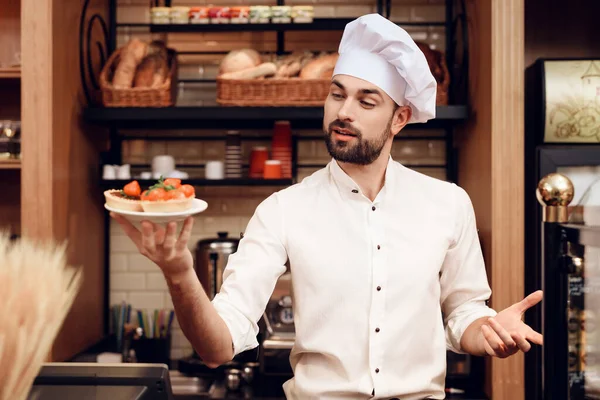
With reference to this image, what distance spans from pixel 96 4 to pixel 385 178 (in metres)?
1.85

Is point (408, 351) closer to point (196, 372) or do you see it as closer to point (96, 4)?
point (196, 372)

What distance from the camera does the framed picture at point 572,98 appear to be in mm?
2371

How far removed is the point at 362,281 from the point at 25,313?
3.91 ft

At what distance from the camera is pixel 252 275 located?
61.2 inches

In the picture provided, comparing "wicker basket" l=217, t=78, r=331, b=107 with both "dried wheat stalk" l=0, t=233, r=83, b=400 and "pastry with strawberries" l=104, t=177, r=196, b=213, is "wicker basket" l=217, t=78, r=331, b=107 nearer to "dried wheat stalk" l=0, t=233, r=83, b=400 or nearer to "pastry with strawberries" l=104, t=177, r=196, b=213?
"pastry with strawberries" l=104, t=177, r=196, b=213

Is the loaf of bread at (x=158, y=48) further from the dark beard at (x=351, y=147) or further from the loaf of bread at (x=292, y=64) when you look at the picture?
the dark beard at (x=351, y=147)

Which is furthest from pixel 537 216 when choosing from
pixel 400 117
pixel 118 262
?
pixel 118 262

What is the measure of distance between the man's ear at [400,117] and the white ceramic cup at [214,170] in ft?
4.01

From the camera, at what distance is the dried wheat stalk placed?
49 centimetres

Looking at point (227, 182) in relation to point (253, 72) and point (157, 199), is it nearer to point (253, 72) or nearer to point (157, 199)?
point (253, 72)

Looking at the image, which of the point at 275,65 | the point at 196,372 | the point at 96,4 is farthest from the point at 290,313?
the point at 96,4

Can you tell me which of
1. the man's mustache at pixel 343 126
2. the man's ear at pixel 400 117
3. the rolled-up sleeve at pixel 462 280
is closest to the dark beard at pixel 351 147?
the man's mustache at pixel 343 126

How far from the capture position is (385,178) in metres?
1.75

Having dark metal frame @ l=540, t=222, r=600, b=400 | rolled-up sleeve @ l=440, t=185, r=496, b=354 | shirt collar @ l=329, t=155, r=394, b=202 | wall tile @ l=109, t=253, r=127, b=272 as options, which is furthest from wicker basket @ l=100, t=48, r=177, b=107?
dark metal frame @ l=540, t=222, r=600, b=400
